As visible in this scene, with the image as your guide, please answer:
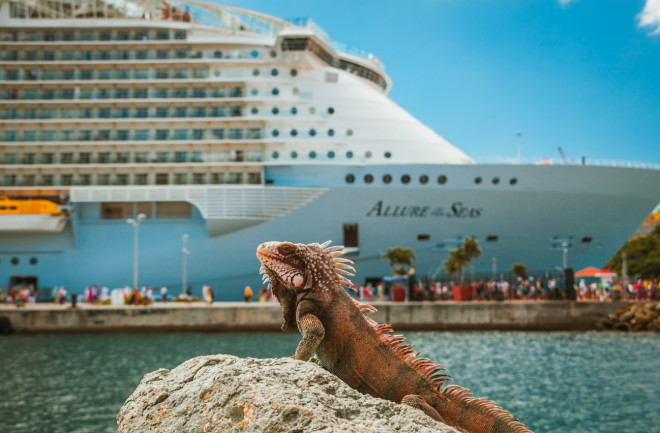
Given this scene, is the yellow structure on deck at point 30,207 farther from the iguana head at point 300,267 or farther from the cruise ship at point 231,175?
the iguana head at point 300,267

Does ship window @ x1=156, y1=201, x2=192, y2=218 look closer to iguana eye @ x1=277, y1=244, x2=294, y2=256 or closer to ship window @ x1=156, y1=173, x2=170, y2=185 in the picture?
ship window @ x1=156, y1=173, x2=170, y2=185

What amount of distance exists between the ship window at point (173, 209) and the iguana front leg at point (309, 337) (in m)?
31.9

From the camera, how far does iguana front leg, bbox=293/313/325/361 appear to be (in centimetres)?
385

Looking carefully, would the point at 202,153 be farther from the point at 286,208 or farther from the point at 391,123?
the point at 391,123

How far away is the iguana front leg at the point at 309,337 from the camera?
3846 mm

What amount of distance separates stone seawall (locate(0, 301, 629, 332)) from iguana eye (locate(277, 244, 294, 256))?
23795 mm

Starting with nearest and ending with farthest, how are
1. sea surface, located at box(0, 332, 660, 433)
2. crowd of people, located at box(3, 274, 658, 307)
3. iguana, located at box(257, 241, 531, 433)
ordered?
iguana, located at box(257, 241, 531, 433) → sea surface, located at box(0, 332, 660, 433) → crowd of people, located at box(3, 274, 658, 307)

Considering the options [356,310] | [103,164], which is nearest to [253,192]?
[103,164]

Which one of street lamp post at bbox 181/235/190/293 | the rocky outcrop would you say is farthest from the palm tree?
street lamp post at bbox 181/235/190/293

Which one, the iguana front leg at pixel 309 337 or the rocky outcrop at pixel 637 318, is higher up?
the iguana front leg at pixel 309 337

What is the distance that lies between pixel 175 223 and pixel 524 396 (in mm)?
22981

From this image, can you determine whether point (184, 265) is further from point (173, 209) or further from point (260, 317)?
point (260, 317)

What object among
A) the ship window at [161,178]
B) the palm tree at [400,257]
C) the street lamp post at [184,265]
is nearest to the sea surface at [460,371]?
the palm tree at [400,257]

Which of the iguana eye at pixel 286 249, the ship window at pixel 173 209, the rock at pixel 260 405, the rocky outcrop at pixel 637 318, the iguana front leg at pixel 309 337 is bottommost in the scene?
the rocky outcrop at pixel 637 318
